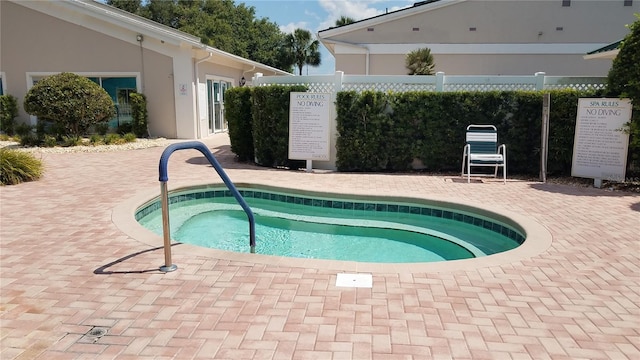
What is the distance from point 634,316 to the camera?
346 centimetres

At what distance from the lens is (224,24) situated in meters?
47.0

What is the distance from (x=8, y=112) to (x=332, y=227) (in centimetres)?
1520

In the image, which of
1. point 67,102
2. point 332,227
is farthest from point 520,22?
point 67,102

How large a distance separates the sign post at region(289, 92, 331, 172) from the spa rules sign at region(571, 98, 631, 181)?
537cm

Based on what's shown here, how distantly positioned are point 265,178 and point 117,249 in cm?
466

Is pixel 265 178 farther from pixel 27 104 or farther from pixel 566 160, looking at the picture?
pixel 27 104

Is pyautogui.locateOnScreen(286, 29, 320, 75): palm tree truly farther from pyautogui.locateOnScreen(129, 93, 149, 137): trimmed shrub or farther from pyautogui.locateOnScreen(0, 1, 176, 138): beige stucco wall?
pyautogui.locateOnScreen(129, 93, 149, 137): trimmed shrub

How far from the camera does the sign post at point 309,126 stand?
33.3ft

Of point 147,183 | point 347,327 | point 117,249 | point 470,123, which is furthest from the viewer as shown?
point 470,123

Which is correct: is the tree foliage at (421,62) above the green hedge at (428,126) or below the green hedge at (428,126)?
above

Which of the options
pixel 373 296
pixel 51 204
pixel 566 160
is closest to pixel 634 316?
pixel 373 296

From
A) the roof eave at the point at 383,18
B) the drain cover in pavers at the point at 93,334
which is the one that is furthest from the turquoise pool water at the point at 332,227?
the roof eave at the point at 383,18

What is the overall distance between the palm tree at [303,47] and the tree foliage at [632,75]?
1589 inches

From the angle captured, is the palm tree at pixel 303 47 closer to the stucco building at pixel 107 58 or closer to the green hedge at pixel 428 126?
the stucco building at pixel 107 58
